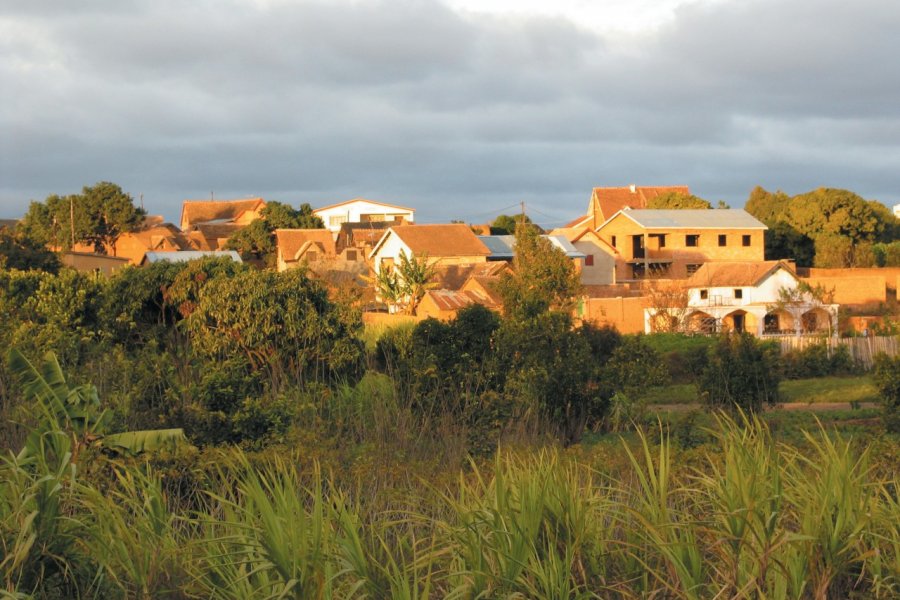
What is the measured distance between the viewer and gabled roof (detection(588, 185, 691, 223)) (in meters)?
87.4

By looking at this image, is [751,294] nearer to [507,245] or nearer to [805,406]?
[507,245]

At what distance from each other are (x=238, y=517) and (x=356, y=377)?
32.0 feet

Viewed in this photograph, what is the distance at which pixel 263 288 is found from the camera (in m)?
15.6

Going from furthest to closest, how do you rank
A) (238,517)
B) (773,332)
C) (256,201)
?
(256,201) → (773,332) → (238,517)

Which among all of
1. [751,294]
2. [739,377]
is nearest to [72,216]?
[751,294]

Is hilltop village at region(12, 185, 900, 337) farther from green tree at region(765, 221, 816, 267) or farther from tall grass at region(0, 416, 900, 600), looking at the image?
tall grass at region(0, 416, 900, 600)

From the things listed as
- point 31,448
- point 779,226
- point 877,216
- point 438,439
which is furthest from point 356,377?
point 877,216

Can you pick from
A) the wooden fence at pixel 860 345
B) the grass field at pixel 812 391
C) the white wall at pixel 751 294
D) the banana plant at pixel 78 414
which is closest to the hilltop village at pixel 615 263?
the white wall at pixel 751 294

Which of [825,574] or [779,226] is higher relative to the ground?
[779,226]

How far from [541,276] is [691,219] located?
24.7 metres

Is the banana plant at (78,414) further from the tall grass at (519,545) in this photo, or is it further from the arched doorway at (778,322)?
the arched doorway at (778,322)

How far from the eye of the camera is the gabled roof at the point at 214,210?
106 metres

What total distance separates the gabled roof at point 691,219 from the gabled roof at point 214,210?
46.8 meters

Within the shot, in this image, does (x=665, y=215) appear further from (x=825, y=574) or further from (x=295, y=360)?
(x=825, y=574)
